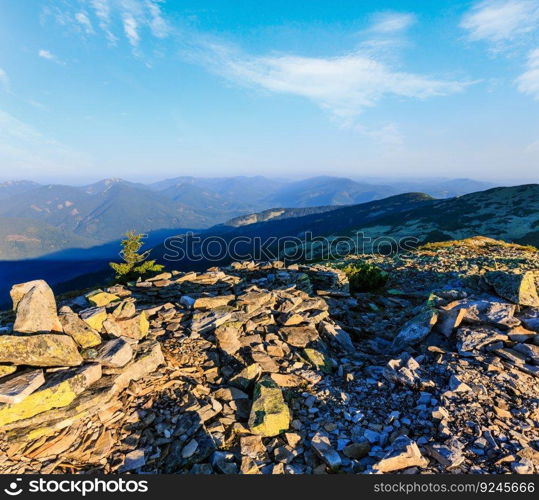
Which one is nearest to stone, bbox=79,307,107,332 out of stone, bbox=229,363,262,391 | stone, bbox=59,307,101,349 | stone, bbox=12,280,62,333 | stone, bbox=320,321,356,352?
stone, bbox=59,307,101,349

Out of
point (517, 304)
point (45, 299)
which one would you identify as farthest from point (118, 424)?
point (517, 304)

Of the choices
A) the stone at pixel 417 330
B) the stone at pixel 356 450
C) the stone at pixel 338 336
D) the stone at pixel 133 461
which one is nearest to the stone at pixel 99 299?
the stone at pixel 133 461

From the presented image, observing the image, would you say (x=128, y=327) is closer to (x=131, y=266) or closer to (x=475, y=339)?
(x=475, y=339)

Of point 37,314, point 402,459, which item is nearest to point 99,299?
point 37,314

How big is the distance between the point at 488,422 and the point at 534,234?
101 meters

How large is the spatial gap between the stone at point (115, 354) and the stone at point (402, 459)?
6929mm

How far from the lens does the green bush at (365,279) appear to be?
19.3 metres

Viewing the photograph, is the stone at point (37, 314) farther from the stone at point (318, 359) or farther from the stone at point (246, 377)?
the stone at point (318, 359)

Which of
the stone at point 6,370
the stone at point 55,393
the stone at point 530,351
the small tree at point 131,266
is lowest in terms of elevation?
the small tree at point 131,266

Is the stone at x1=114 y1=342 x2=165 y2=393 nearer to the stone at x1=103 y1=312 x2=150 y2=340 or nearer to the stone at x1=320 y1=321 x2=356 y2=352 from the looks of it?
the stone at x1=103 y1=312 x2=150 y2=340

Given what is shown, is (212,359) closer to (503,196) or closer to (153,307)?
(153,307)

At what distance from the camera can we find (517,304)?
12.2 meters

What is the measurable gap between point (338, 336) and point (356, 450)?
209 inches

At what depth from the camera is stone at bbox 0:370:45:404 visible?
6.80m
